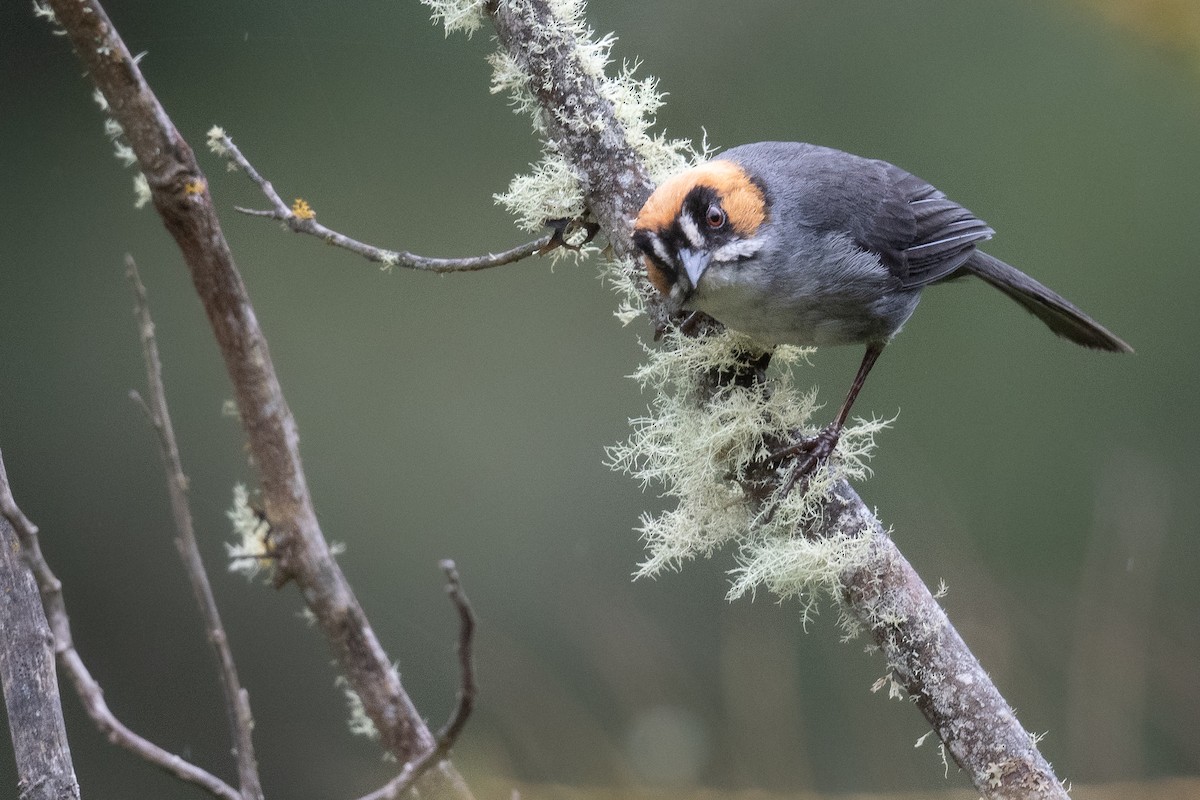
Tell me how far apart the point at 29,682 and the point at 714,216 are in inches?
49.3

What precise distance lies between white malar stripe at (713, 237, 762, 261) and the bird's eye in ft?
0.14

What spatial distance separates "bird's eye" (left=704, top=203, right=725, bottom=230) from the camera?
70.5 inches

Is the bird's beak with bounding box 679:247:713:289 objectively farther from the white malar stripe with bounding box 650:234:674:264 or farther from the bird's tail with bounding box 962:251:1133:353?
the bird's tail with bounding box 962:251:1133:353

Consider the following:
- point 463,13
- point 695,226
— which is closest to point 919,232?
point 695,226

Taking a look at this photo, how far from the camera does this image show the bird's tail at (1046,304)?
2354 millimetres

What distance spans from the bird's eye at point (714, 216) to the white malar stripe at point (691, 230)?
0.12ft

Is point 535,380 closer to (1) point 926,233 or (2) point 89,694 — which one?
(1) point 926,233

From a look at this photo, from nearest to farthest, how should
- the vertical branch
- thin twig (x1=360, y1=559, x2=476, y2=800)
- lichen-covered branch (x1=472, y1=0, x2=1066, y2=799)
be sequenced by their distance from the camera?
thin twig (x1=360, y1=559, x2=476, y2=800)
the vertical branch
lichen-covered branch (x1=472, y1=0, x2=1066, y2=799)

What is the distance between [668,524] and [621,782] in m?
1.62

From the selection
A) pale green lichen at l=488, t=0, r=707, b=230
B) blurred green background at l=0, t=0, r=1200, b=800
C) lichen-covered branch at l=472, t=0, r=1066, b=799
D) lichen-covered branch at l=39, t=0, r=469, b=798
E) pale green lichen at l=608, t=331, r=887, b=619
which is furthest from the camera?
blurred green background at l=0, t=0, r=1200, b=800

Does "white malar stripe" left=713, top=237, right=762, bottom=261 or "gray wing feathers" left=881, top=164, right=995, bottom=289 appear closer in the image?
"white malar stripe" left=713, top=237, right=762, bottom=261

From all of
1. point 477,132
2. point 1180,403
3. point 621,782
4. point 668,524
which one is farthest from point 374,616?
point 1180,403

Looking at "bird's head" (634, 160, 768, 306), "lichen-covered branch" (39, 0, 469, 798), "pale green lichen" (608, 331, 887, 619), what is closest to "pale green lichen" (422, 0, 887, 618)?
"pale green lichen" (608, 331, 887, 619)

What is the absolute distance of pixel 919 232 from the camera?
2.21 metres
